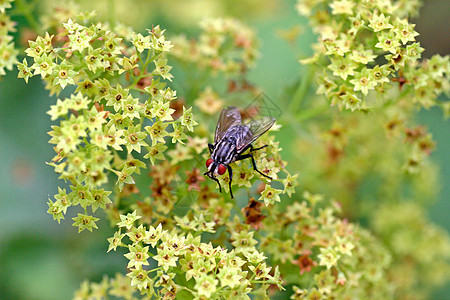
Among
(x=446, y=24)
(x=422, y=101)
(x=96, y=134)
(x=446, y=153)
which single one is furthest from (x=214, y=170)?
(x=446, y=24)

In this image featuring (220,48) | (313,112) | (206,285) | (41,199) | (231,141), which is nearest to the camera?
(206,285)

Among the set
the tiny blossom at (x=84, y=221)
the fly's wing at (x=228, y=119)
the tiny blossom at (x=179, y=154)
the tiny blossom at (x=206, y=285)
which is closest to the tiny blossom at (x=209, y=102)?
the fly's wing at (x=228, y=119)

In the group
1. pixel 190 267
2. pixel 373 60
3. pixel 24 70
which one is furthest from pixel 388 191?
pixel 24 70

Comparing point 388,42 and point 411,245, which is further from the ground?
point 388,42

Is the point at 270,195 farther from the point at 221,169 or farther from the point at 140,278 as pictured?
the point at 140,278

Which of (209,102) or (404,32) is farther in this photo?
(209,102)

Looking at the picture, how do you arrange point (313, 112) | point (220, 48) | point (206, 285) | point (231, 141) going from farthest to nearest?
point (220, 48)
point (313, 112)
point (231, 141)
point (206, 285)
